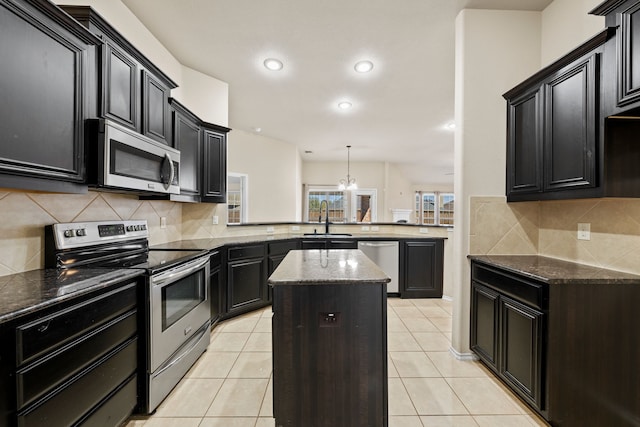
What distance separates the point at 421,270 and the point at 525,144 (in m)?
2.28

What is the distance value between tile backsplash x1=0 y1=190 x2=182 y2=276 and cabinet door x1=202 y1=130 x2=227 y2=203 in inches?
35.6

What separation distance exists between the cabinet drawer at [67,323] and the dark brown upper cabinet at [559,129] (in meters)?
2.75

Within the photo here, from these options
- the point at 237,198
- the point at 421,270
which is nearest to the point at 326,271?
the point at 421,270

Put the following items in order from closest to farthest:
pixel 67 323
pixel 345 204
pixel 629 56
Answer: pixel 67 323 < pixel 629 56 < pixel 345 204

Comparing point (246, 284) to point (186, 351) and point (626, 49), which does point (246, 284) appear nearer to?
point (186, 351)

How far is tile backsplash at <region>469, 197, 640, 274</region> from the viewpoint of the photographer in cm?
170

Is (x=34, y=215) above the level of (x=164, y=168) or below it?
below

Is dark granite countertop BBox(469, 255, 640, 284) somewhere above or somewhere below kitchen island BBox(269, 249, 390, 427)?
above

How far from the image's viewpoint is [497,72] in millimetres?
2344

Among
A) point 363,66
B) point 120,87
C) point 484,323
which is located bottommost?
point 484,323

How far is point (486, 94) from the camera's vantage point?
234 cm

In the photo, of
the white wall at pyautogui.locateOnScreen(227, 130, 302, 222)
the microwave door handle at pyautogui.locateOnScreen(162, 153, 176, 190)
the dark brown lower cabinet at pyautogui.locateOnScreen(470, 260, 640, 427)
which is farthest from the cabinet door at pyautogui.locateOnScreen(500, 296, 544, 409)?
the white wall at pyautogui.locateOnScreen(227, 130, 302, 222)

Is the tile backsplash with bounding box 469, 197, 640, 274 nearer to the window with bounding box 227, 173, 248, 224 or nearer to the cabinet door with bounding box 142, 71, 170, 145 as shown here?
the cabinet door with bounding box 142, 71, 170, 145

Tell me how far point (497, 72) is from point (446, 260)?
251 cm
